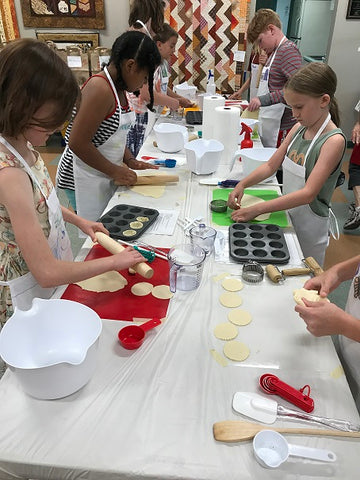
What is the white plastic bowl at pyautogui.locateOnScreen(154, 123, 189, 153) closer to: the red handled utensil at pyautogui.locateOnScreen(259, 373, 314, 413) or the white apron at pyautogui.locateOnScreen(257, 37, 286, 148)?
the white apron at pyautogui.locateOnScreen(257, 37, 286, 148)

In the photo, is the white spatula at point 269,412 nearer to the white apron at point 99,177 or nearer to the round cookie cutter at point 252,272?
the round cookie cutter at point 252,272

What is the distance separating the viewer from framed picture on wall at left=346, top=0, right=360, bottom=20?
4214mm

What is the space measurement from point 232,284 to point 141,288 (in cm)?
27

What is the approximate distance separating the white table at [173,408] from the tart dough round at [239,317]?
17 millimetres

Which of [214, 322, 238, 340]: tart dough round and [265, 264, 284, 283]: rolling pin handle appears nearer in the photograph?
[214, 322, 238, 340]: tart dough round

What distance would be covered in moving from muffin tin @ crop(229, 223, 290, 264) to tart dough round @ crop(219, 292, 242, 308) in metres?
0.17

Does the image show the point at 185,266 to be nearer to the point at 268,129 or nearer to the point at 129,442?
the point at 129,442

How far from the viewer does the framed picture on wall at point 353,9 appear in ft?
13.8

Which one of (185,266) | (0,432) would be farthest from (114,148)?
(0,432)

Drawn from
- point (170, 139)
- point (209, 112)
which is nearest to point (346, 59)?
point (209, 112)

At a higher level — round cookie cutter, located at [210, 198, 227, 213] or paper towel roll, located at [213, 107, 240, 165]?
paper towel roll, located at [213, 107, 240, 165]

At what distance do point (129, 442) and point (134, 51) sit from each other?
1446 millimetres

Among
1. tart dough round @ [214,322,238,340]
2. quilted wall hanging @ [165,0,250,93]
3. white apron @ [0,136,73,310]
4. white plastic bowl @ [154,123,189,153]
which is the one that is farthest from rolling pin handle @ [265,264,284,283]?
quilted wall hanging @ [165,0,250,93]

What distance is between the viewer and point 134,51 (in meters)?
1.58
